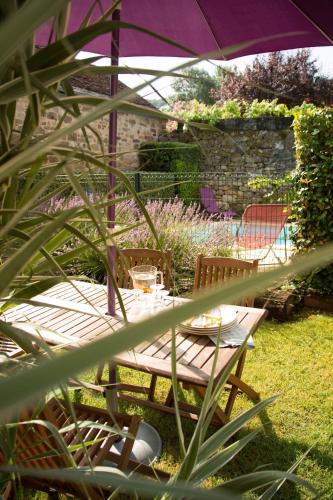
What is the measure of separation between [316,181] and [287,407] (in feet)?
8.53

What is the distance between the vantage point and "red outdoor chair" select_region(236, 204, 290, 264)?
19.4ft

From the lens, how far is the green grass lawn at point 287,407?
218 centimetres

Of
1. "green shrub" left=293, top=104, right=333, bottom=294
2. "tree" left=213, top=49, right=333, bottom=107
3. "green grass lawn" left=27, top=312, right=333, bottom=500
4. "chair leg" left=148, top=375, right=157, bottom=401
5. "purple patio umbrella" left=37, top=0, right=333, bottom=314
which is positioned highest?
"tree" left=213, top=49, right=333, bottom=107

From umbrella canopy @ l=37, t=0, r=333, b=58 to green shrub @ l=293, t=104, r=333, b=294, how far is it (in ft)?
6.26

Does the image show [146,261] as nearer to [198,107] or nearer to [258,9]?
[258,9]

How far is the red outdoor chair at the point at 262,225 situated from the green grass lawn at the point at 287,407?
2.13 meters

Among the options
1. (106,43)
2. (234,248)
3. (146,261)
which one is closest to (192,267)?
(234,248)

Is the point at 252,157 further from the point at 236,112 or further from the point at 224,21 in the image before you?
the point at 224,21

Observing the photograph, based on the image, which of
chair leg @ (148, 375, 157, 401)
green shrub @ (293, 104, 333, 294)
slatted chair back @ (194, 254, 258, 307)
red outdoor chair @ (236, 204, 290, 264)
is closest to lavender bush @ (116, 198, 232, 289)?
red outdoor chair @ (236, 204, 290, 264)

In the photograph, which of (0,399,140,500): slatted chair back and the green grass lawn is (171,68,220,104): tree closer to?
(0,399,140,500): slatted chair back

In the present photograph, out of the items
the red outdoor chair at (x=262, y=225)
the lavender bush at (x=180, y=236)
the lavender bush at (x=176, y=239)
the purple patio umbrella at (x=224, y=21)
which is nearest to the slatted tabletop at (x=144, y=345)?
the purple patio umbrella at (x=224, y=21)

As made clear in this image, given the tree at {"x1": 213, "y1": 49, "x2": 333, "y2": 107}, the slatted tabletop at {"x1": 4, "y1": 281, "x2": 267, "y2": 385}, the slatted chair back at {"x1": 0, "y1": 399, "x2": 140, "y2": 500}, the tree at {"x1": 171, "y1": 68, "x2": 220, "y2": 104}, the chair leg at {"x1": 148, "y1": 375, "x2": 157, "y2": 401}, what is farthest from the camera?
the tree at {"x1": 213, "y1": 49, "x2": 333, "y2": 107}

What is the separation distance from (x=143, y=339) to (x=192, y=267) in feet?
15.2

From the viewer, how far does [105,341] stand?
17 cm
